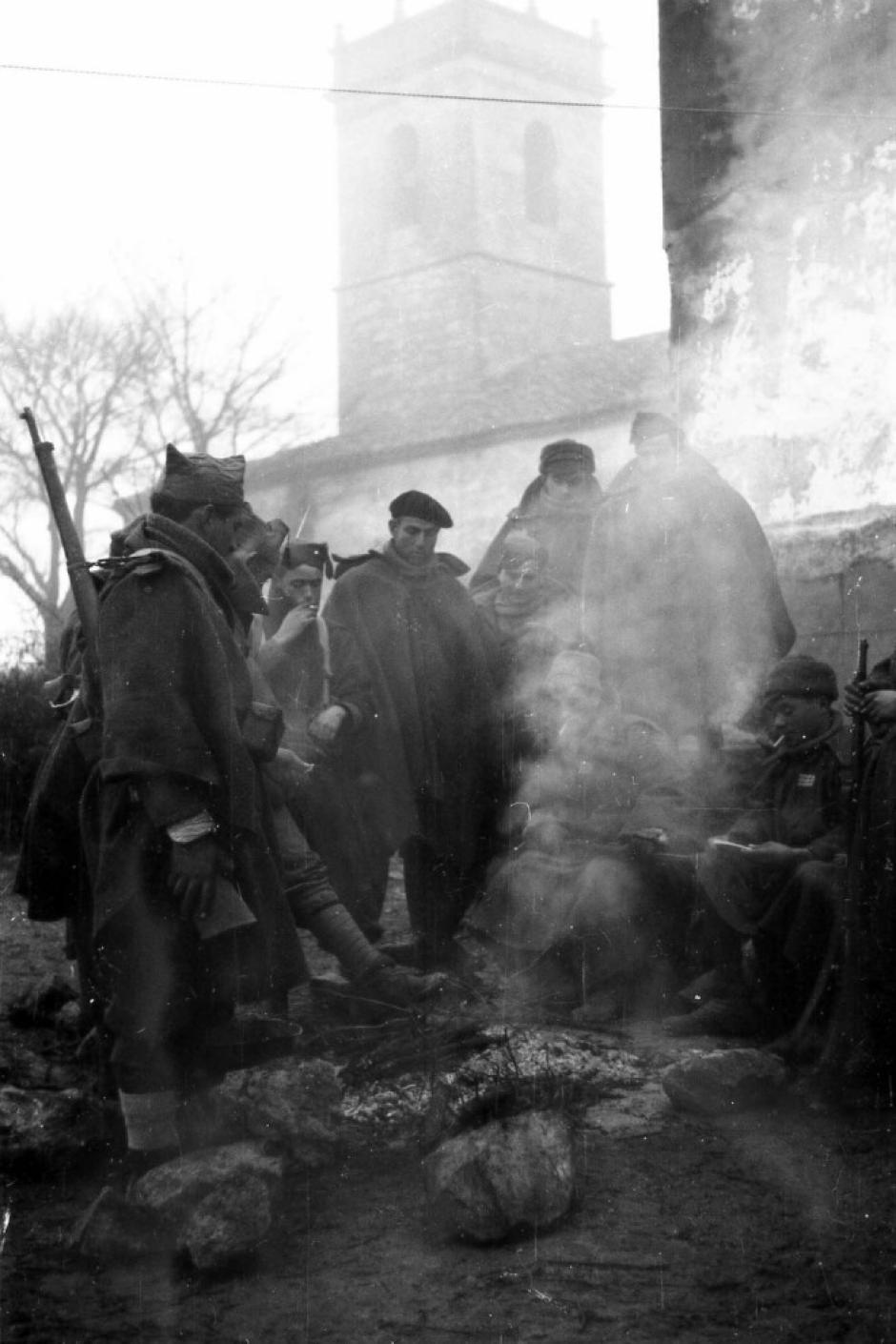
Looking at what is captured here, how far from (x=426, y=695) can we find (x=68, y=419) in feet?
70.0

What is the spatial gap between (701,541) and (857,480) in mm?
946

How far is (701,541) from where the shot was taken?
748 centimetres

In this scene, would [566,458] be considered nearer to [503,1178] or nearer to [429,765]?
[429,765]

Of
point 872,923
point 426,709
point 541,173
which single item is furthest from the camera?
point 541,173

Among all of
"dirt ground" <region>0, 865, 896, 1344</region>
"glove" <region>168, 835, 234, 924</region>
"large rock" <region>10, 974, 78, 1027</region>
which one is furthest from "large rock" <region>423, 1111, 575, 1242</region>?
"large rock" <region>10, 974, 78, 1027</region>

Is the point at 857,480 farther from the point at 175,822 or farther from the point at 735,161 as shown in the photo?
the point at 175,822

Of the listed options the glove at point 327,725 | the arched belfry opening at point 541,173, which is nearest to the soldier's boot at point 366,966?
the glove at point 327,725

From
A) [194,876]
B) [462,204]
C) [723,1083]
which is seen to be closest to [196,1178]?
[194,876]

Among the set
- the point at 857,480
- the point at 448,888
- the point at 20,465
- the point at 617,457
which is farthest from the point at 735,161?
the point at 20,465

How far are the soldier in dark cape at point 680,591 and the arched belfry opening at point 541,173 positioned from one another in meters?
33.9

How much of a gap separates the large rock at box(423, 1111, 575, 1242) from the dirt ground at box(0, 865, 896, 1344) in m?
0.06

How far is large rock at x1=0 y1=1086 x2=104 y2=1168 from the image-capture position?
15.6 ft

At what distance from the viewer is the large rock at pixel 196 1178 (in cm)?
404

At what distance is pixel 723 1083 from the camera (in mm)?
4969
